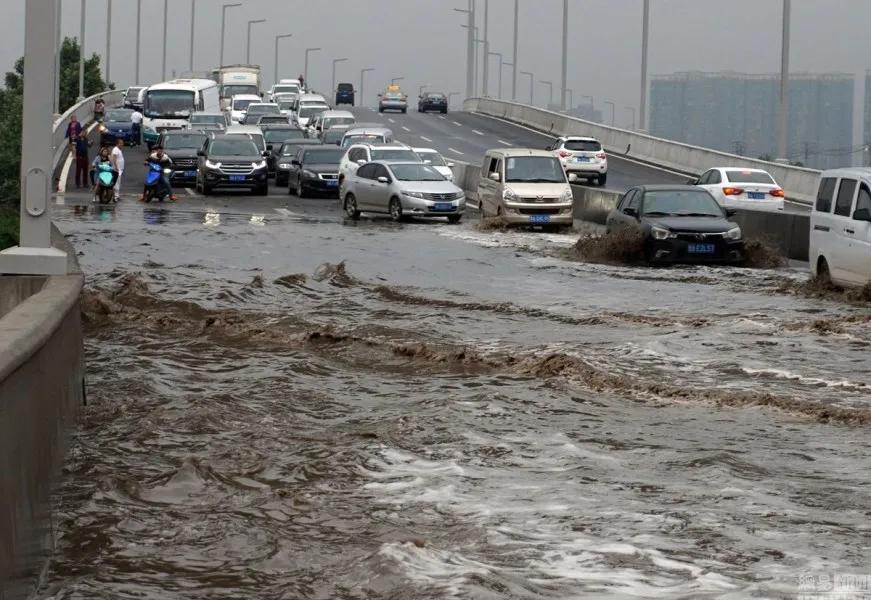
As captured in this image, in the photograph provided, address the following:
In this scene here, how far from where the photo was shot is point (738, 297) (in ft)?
69.6

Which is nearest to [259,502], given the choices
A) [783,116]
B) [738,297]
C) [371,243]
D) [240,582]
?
[240,582]

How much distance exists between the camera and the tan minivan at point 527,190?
110 ft

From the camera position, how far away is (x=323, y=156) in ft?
144

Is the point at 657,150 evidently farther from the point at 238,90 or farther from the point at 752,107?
the point at 752,107

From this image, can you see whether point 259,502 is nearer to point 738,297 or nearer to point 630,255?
point 738,297

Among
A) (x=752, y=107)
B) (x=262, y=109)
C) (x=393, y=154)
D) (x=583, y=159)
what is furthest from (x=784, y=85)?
(x=752, y=107)

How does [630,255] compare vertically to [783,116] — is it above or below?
below

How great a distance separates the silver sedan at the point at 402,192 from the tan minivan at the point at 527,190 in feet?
3.93

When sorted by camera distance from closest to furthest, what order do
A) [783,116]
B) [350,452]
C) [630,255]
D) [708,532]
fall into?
[708,532]
[350,452]
[630,255]
[783,116]

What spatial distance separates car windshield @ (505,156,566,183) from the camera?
34.0 m

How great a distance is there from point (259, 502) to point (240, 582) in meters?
1.75

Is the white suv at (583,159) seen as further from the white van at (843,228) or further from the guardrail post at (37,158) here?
the guardrail post at (37,158)

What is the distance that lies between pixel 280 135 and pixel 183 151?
25.4 feet

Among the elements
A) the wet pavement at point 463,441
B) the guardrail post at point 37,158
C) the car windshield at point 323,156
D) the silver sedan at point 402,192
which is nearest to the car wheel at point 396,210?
the silver sedan at point 402,192
